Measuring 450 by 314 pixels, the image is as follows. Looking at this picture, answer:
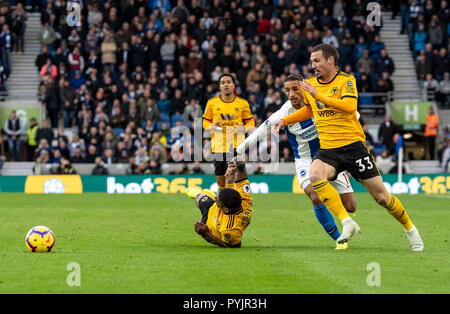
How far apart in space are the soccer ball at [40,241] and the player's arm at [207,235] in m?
1.87

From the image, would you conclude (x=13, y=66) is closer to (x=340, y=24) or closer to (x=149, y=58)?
(x=149, y=58)

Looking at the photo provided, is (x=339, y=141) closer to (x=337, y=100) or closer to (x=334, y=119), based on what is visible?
(x=334, y=119)

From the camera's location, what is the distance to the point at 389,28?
34.8 meters

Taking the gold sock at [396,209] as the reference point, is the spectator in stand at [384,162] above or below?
below

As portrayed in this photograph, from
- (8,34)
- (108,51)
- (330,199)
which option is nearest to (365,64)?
(108,51)

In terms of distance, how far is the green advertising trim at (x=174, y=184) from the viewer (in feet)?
85.7

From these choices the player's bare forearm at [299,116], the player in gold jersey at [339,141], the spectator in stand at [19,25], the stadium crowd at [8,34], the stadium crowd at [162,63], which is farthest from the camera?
the spectator in stand at [19,25]

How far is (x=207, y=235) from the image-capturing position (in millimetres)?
11039

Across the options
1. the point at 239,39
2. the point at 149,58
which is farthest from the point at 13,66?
the point at 239,39

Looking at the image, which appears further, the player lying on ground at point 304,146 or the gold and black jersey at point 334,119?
the player lying on ground at point 304,146

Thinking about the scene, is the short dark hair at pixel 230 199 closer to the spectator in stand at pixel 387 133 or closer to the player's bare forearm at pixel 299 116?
the player's bare forearm at pixel 299 116

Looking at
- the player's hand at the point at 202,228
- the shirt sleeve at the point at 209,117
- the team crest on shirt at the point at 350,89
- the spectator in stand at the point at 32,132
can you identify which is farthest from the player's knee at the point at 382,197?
the spectator in stand at the point at 32,132

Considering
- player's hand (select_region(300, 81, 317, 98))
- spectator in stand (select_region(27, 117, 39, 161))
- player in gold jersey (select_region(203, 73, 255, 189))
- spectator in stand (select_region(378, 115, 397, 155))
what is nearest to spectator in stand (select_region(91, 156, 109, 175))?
spectator in stand (select_region(27, 117, 39, 161))

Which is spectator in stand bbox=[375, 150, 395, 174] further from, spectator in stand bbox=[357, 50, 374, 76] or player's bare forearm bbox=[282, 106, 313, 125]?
player's bare forearm bbox=[282, 106, 313, 125]
